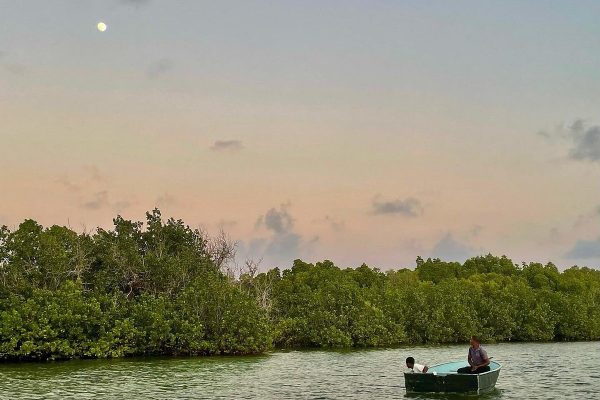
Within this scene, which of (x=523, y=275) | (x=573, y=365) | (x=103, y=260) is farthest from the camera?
(x=523, y=275)

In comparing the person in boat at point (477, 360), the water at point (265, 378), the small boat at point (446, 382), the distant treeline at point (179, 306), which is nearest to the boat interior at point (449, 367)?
the person in boat at point (477, 360)

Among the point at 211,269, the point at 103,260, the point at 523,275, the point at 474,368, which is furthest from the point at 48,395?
the point at 523,275

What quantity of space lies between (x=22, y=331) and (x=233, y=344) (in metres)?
18.2

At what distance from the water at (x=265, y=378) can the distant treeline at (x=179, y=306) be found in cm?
308

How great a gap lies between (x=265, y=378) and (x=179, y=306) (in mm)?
22215

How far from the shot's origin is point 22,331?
187 feet

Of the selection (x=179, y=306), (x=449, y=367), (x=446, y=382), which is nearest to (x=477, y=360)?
(x=446, y=382)

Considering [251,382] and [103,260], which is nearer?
[251,382]

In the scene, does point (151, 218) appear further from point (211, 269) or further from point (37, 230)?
point (37, 230)

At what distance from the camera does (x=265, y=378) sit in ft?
149

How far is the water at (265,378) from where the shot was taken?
37.4 m

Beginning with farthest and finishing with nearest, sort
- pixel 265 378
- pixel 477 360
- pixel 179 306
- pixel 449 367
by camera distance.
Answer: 1. pixel 179 306
2. pixel 265 378
3. pixel 449 367
4. pixel 477 360

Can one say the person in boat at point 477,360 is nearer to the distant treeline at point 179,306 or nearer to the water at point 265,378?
the water at point 265,378

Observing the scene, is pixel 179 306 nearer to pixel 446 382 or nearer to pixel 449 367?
pixel 449 367
